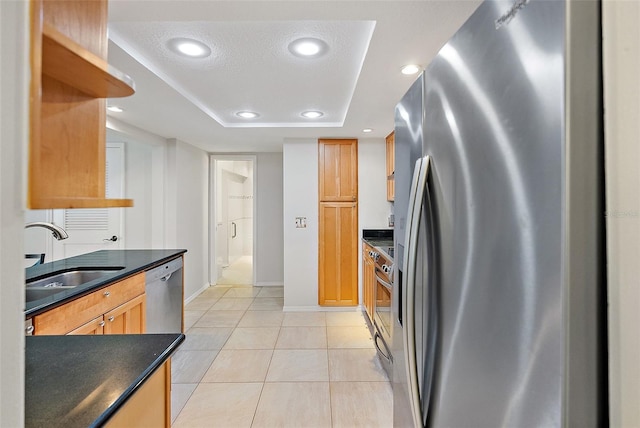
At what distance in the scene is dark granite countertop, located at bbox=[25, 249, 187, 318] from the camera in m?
1.53

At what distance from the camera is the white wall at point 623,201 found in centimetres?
45

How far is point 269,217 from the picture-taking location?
5285mm

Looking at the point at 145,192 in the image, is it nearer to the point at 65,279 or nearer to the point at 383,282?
the point at 65,279

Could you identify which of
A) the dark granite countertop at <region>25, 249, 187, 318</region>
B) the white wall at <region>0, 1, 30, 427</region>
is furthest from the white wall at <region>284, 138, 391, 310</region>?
the white wall at <region>0, 1, 30, 427</region>

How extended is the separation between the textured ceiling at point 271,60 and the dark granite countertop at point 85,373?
1312 millimetres

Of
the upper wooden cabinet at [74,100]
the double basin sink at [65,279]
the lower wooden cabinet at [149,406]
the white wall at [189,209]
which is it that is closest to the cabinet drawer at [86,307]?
the double basin sink at [65,279]

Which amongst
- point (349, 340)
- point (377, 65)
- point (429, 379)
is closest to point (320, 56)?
point (377, 65)

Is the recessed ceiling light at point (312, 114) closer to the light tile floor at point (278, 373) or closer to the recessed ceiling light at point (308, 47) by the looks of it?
the recessed ceiling light at point (308, 47)

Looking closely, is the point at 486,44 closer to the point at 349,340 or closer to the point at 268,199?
the point at 349,340

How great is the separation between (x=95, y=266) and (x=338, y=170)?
2682mm

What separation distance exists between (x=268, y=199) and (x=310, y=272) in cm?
170

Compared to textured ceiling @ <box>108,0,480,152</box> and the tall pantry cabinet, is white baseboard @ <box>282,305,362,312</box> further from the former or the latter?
textured ceiling @ <box>108,0,480,152</box>

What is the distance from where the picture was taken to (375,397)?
2.20 meters

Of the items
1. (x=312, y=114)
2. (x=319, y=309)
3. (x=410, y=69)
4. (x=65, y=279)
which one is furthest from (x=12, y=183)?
(x=319, y=309)
